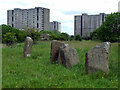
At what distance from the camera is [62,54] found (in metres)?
9.89

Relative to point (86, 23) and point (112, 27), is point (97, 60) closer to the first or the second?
point (112, 27)

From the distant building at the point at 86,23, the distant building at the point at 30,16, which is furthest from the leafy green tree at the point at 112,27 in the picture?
the distant building at the point at 86,23

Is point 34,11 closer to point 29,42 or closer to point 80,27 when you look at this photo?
point 80,27

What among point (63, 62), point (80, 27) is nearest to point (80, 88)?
point (63, 62)

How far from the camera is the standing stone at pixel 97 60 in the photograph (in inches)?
314

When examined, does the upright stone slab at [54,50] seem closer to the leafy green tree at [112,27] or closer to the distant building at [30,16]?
the leafy green tree at [112,27]

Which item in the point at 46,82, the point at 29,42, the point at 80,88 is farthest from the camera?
the point at 29,42

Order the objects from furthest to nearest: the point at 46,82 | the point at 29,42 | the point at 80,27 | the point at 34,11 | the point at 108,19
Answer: the point at 80,27 < the point at 34,11 < the point at 108,19 < the point at 29,42 < the point at 46,82

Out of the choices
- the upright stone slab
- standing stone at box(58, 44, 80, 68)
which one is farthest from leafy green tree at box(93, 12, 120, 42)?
standing stone at box(58, 44, 80, 68)

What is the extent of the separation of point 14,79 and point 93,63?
340cm

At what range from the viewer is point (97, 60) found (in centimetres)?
811

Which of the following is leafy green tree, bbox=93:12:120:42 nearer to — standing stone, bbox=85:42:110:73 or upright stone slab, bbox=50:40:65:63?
upright stone slab, bbox=50:40:65:63

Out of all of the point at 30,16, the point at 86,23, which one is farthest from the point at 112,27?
the point at 86,23

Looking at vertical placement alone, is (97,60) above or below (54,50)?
below
